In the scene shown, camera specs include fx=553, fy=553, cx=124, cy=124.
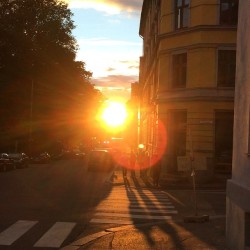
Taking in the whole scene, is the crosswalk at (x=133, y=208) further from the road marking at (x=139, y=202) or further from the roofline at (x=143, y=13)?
the roofline at (x=143, y=13)

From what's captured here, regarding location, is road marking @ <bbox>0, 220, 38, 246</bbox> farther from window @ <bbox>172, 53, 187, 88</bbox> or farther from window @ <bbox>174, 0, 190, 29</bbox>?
window @ <bbox>174, 0, 190, 29</bbox>

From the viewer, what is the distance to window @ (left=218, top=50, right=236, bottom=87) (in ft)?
100

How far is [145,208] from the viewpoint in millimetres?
18609

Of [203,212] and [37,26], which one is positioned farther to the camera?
[37,26]

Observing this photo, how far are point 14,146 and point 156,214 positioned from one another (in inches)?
1710

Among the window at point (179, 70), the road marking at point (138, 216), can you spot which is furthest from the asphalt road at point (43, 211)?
the window at point (179, 70)

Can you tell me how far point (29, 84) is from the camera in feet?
184

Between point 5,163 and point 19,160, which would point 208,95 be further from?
point 19,160

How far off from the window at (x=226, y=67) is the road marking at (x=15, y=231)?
60.9ft

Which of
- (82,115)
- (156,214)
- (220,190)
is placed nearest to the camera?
(156,214)

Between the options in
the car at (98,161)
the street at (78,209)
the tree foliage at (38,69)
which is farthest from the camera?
the tree foliage at (38,69)

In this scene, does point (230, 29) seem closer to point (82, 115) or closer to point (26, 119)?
point (26, 119)

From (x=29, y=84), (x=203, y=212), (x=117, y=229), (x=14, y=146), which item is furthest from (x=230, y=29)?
(x=14, y=146)

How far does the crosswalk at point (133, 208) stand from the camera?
Result: 1574 centimetres
